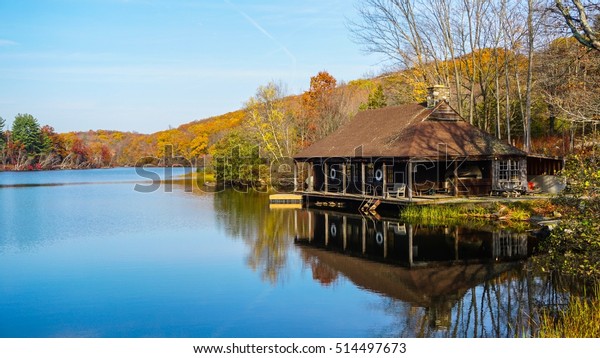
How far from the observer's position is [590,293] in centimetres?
1241

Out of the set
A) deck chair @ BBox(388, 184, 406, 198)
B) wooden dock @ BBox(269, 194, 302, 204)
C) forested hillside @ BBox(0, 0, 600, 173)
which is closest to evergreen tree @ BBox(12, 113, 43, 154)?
forested hillside @ BBox(0, 0, 600, 173)

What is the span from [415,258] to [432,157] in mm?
10278

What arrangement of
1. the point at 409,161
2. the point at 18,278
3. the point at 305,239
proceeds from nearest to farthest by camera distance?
the point at 18,278, the point at 305,239, the point at 409,161

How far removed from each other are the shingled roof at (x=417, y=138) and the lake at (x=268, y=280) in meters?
4.18

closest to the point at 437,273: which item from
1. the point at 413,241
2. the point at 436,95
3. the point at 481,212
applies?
the point at 413,241

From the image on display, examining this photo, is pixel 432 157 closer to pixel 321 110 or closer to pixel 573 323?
pixel 573 323

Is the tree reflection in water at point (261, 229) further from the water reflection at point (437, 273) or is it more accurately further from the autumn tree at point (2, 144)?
the autumn tree at point (2, 144)

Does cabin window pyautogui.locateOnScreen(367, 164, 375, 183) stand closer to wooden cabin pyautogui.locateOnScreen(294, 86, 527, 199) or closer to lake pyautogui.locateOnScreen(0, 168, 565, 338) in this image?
wooden cabin pyautogui.locateOnScreen(294, 86, 527, 199)

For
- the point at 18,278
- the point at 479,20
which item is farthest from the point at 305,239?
the point at 479,20

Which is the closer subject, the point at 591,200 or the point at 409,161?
the point at 591,200

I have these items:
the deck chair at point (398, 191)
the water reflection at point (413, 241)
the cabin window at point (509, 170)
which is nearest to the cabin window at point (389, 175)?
the deck chair at point (398, 191)

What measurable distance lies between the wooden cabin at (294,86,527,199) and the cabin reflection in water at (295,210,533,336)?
14.6ft

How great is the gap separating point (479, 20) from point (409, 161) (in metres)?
14.7
